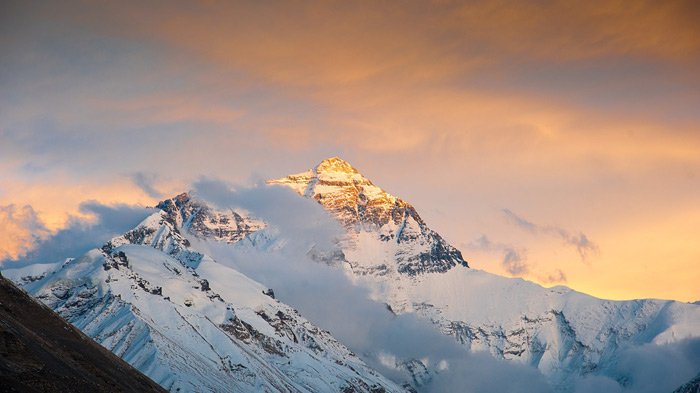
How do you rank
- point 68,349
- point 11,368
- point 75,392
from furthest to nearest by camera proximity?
point 68,349, point 75,392, point 11,368

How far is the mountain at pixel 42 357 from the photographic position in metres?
153

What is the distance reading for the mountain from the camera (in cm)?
15275

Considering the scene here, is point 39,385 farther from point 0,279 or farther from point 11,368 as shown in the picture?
point 0,279

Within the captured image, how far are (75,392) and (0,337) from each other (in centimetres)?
1577

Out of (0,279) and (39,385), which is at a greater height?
(0,279)

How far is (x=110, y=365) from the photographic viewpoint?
654ft

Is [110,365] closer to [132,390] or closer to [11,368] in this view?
[132,390]

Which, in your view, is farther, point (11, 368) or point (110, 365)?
point (110, 365)

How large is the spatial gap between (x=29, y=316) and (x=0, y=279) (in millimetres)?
10559

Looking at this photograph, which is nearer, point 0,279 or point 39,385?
point 39,385

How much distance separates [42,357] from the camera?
168 meters

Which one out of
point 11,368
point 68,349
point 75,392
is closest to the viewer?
point 11,368

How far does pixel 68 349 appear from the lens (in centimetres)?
18888

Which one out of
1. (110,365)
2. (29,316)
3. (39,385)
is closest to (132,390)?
(110,365)
